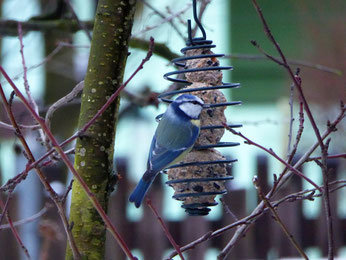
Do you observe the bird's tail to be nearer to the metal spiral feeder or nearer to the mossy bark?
the metal spiral feeder

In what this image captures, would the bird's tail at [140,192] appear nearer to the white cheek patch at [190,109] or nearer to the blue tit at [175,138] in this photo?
the blue tit at [175,138]

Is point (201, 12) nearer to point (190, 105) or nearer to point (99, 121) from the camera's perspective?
point (190, 105)

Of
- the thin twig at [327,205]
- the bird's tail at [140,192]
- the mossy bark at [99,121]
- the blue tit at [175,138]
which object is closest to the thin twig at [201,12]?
the blue tit at [175,138]

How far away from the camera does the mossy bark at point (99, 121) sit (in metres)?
1.74

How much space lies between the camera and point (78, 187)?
179 centimetres

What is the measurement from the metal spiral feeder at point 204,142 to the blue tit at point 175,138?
0.06m

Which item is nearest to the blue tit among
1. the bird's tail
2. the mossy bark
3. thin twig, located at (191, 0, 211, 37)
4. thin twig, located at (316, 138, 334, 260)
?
the bird's tail

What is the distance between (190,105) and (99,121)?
51 centimetres

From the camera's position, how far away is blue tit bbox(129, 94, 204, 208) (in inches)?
88.3

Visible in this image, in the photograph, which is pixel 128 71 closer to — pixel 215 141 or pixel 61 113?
pixel 215 141

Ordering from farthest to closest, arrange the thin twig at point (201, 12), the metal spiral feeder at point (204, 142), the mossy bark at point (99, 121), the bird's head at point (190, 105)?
the thin twig at point (201, 12) → the metal spiral feeder at point (204, 142) → the bird's head at point (190, 105) → the mossy bark at point (99, 121)

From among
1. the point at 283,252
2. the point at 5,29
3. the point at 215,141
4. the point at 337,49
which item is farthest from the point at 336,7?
the point at 215,141

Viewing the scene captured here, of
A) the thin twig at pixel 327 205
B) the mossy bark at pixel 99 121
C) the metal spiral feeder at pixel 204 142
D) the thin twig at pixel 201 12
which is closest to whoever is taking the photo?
the thin twig at pixel 327 205

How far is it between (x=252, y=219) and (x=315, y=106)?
6485mm
